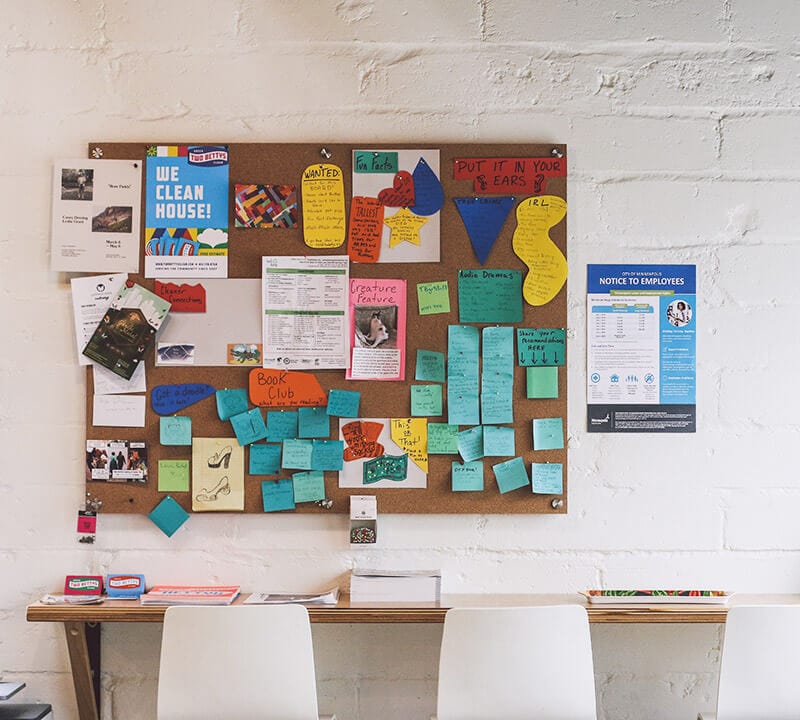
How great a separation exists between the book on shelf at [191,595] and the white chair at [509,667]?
0.63m

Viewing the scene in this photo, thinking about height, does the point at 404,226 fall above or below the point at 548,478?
above

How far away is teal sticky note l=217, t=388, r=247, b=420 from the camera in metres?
2.31

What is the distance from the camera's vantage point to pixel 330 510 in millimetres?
2324

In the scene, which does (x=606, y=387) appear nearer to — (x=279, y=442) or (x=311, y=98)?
(x=279, y=442)

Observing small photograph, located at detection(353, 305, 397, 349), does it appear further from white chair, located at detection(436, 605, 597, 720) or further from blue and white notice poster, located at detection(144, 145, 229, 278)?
white chair, located at detection(436, 605, 597, 720)

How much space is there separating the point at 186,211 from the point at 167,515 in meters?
0.83

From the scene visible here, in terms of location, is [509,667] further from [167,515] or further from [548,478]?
[167,515]

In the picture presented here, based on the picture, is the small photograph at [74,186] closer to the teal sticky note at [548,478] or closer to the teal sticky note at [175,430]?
the teal sticky note at [175,430]

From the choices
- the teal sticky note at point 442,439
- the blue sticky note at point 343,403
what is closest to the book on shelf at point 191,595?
the blue sticky note at point 343,403

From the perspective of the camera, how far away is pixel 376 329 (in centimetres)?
233

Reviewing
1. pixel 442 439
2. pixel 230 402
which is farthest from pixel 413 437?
pixel 230 402

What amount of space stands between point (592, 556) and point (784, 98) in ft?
4.56

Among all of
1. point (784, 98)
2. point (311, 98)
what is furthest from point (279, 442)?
point (784, 98)

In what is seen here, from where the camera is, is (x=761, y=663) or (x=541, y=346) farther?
(x=541, y=346)
